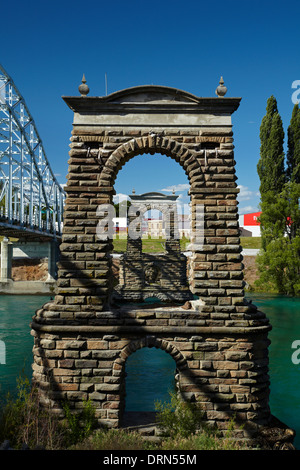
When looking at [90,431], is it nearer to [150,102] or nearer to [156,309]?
[156,309]

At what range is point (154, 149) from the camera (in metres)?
6.59

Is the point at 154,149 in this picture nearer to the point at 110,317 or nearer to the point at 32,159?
the point at 110,317

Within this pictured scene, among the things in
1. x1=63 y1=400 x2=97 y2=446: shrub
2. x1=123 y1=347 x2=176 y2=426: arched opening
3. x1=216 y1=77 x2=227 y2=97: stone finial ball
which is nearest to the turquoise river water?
x1=123 y1=347 x2=176 y2=426: arched opening

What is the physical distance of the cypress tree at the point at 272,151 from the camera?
87.7 ft

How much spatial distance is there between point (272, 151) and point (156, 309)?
78.8ft

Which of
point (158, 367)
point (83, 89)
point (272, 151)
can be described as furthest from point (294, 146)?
point (83, 89)

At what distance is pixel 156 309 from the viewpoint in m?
6.30

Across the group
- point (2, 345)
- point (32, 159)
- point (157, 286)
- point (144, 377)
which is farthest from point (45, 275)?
point (144, 377)

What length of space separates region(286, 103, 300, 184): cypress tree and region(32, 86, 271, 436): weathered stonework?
22.4m

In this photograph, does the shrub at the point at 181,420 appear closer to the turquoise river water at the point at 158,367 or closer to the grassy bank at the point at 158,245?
the turquoise river water at the point at 158,367

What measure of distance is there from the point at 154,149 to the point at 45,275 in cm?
3323

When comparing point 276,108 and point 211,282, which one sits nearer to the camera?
point 211,282

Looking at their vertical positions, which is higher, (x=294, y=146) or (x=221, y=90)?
(x=294, y=146)

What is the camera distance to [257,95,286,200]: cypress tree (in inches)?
1052
